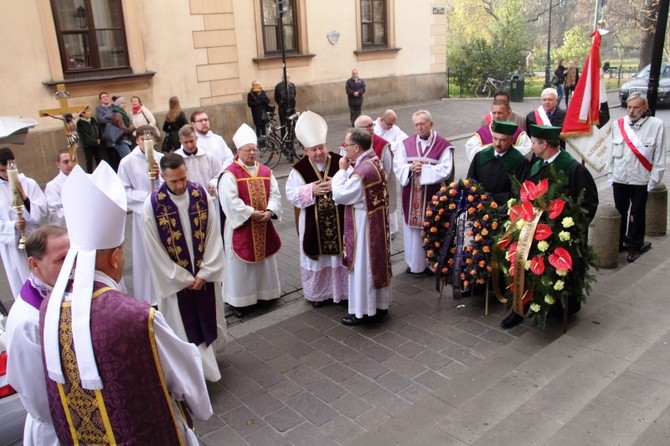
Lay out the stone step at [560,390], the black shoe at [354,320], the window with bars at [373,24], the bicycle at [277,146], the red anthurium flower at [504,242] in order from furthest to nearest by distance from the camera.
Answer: the window with bars at [373,24]
the bicycle at [277,146]
the black shoe at [354,320]
the red anthurium flower at [504,242]
the stone step at [560,390]

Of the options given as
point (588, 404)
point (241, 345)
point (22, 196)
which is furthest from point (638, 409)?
point (22, 196)

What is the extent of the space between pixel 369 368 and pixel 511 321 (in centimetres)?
149

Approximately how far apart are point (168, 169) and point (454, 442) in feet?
9.00

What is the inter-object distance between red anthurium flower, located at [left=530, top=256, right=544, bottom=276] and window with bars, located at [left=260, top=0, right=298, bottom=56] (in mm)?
14553

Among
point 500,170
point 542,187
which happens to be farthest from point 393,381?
point 500,170

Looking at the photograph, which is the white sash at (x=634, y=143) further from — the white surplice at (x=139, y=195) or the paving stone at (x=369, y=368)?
the white surplice at (x=139, y=195)

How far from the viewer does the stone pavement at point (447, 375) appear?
12.3 ft

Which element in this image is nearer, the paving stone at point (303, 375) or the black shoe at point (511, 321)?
the paving stone at point (303, 375)

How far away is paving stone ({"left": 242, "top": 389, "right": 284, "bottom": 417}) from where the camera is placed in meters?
4.20

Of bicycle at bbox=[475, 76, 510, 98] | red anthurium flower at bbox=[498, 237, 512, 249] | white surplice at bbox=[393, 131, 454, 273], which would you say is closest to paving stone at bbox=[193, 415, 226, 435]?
red anthurium flower at bbox=[498, 237, 512, 249]

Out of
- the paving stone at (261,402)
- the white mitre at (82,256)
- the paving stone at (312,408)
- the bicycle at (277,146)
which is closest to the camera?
the white mitre at (82,256)

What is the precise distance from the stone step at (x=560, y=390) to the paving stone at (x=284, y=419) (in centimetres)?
54

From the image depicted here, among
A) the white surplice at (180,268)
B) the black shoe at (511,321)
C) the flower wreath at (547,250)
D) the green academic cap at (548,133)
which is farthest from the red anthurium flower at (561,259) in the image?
the white surplice at (180,268)

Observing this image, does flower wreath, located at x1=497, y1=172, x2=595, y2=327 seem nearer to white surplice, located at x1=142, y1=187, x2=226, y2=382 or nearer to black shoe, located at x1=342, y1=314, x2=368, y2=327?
black shoe, located at x1=342, y1=314, x2=368, y2=327
